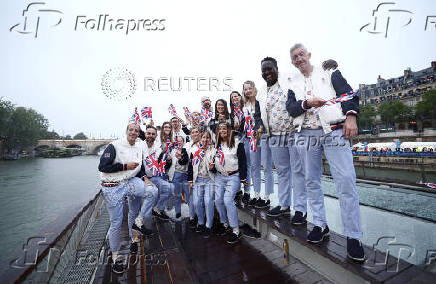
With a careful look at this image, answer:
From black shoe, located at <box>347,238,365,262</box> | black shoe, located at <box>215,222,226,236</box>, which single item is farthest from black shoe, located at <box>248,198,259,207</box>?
black shoe, located at <box>347,238,365,262</box>

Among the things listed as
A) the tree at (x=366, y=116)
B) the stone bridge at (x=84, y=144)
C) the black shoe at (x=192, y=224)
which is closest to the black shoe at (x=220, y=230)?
the black shoe at (x=192, y=224)

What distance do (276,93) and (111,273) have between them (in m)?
4.09

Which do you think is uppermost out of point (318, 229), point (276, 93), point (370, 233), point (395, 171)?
point (276, 93)

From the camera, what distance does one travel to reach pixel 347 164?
2385mm

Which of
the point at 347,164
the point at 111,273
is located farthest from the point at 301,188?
the point at 111,273

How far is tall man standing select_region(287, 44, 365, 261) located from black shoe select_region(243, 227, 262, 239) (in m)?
1.48

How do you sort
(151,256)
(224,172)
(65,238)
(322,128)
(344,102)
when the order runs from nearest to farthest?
(344,102) → (322,128) → (65,238) → (151,256) → (224,172)

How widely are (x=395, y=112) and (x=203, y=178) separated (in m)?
55.6

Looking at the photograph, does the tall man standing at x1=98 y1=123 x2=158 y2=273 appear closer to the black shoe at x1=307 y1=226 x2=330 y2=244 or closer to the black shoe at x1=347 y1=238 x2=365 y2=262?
the black shoe at x1=307 y1=226 x2=330 y2=244

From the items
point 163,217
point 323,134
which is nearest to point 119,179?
point 163,217

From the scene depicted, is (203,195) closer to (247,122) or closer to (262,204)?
(262,204)

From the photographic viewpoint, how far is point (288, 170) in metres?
3.63

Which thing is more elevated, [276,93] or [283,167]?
[276,93]

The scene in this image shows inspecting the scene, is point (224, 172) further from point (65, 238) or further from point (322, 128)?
point (65, 238)
